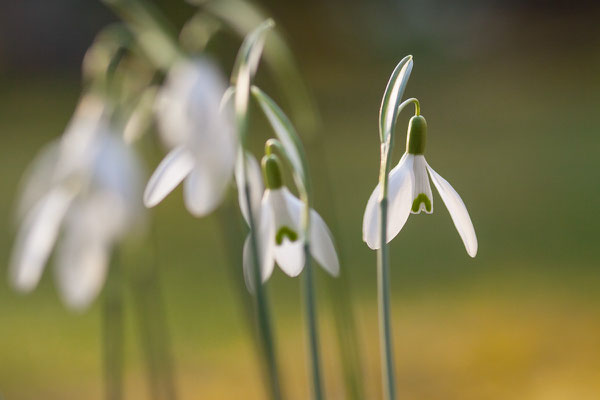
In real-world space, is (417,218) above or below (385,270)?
above

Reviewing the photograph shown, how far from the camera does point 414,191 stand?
0.43 meters

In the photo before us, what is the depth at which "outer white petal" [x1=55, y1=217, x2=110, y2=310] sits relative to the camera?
480 millimetres

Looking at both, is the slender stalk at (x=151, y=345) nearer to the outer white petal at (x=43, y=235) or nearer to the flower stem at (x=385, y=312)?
the outer white petal at (x=43, y=235)

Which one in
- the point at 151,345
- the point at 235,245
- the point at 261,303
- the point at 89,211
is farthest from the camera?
the point at 151,345

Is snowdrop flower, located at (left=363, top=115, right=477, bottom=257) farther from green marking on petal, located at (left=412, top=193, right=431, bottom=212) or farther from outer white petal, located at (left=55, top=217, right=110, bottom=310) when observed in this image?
outer white petal, located at (left=55, top=217, right=110, bottom=310)

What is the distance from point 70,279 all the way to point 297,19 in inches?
150

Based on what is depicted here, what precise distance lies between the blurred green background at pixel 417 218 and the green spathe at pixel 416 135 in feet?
0.84

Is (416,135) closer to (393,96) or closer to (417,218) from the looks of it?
(393,96)

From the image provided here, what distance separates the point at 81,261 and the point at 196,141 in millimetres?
127

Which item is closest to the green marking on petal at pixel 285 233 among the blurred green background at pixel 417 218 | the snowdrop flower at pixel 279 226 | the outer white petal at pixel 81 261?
the snowdrop flower at pixel 279 226

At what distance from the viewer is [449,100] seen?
3410 mm

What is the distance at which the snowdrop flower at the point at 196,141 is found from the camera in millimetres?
402

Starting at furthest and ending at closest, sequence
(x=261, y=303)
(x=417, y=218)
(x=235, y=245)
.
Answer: (x=417, y=218) → (x=235, y=245) → (x=261, y=303)

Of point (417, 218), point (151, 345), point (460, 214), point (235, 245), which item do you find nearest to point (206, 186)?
point (460, 214)
